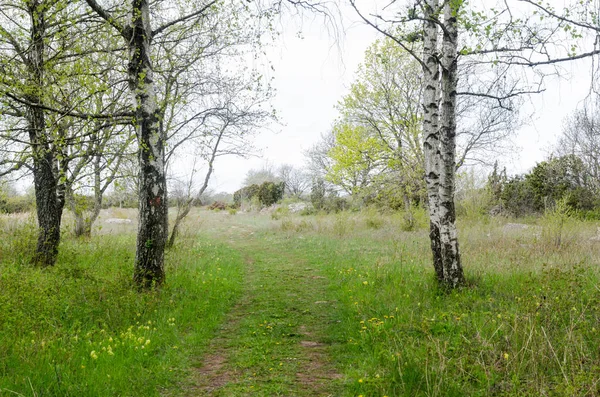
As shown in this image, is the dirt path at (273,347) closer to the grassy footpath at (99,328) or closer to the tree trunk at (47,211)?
the grassy footpath at (99,328)

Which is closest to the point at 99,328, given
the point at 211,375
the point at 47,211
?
the point at 211,375

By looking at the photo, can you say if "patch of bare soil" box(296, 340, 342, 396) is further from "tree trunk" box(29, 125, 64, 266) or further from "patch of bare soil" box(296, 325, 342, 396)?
"tree trunk" box(29, 125, 64, 266)

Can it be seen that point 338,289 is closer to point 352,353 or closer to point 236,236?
point 352,353

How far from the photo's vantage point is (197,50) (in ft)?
40.3

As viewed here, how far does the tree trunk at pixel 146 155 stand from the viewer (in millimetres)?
6828

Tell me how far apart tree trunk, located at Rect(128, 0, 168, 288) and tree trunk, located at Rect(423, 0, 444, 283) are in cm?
498

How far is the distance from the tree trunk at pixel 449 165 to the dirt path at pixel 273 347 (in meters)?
2.29

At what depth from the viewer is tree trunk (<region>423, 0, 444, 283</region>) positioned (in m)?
6.70

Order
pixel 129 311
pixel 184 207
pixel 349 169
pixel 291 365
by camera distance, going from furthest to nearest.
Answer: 1. pixel 349 169
2. pixel 184 207
3. pixel 129 311
4. pixel 291 365

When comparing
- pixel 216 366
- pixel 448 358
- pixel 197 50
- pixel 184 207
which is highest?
pixel 197 50

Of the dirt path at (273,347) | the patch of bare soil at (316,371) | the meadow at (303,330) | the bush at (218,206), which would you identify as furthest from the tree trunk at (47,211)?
the bush at (218,206)

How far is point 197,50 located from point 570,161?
2814 centimetres

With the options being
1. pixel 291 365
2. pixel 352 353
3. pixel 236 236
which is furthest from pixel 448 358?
pixel 236 236

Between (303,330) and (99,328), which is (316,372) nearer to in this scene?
(303,330)
